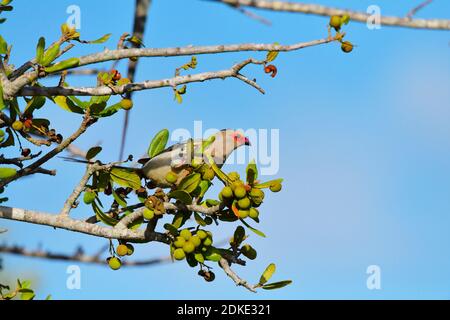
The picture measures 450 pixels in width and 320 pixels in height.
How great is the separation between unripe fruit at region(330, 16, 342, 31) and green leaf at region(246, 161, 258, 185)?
1004 millimetres

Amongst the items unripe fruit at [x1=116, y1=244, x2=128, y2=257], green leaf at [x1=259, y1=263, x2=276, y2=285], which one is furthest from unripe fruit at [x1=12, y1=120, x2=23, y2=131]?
green leaf at [x1=259, y1=263, x2=276, y2=285]

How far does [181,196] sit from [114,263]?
715mm

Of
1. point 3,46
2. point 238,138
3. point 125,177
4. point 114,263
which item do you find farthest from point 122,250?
point 238,138

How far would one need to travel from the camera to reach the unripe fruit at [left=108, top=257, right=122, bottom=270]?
4676 mm

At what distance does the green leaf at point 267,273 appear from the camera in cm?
459

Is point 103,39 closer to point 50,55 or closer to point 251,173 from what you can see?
point 50,55

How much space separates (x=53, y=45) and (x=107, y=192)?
1136mm

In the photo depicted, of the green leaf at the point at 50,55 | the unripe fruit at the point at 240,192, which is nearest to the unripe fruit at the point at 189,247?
the unripe fruit at the point at 240,192

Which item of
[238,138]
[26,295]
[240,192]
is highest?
[238,138]

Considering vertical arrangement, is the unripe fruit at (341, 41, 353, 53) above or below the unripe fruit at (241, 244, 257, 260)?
above

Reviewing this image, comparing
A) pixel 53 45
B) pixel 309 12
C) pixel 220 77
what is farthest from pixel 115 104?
pixel 309 12

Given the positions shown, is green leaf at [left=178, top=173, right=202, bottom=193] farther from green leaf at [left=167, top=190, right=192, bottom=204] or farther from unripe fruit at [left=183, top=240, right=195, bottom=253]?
unripe fruit at [left=183, top=240, right=195, bottom=253]

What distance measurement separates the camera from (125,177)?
15.6ft
